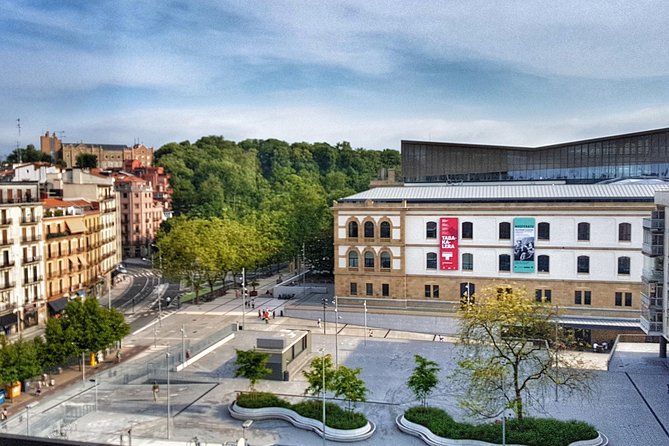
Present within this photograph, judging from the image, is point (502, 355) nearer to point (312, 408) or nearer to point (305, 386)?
point (312, 408)

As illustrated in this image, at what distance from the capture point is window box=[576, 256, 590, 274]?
192 feet

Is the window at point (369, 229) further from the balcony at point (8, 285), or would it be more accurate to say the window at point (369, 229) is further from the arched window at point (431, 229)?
the balcony at point (8, 285)

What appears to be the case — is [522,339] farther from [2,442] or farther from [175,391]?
[2,442]

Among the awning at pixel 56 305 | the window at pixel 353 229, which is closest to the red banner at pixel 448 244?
the window at pixel 353 229

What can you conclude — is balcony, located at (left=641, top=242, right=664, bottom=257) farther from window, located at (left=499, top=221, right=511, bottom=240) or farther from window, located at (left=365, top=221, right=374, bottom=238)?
window, located at (left=365, top=221, right=374, bottom=238)

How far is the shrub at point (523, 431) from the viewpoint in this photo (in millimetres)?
30844

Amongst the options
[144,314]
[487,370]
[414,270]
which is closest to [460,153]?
[414,270]

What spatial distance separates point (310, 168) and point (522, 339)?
13821 centimetres

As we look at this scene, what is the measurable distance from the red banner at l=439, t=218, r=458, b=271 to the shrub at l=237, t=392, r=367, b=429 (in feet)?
94.8

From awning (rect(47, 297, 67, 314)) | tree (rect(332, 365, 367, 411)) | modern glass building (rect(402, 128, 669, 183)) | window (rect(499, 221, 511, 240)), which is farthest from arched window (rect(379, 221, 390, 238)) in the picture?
awning (rect(47, 297, 67, 314))

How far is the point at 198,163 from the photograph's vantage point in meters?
147

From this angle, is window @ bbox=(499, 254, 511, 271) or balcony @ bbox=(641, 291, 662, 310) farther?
window @ bbox=(499, 254, 511, 271)

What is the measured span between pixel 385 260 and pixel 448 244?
22.3ft

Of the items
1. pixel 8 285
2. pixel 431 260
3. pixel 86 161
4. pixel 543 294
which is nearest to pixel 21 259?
pixel 8 285
